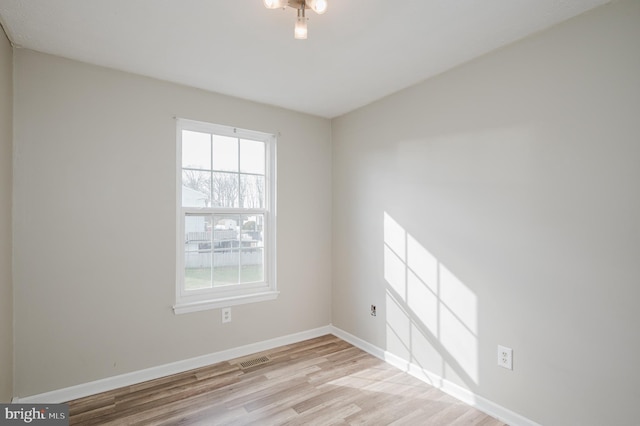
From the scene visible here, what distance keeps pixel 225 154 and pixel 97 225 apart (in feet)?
4.07

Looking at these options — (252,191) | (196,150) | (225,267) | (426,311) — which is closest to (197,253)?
(225,267)

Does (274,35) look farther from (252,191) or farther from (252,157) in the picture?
(252,191)

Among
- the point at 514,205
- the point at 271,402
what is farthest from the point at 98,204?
the point at 514,205

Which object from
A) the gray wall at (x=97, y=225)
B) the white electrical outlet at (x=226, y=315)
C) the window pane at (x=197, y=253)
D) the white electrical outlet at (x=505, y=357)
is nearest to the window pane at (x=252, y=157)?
the gray wall at (x=97, y=225)

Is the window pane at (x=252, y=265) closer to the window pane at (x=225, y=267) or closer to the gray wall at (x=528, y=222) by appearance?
the window pane at (x=225, y=267)

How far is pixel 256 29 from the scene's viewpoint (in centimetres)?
204

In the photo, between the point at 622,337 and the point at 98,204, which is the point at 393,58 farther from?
the point at 98,204

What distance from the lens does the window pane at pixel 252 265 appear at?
3287 millimetres

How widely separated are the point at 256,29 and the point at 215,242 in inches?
74.4

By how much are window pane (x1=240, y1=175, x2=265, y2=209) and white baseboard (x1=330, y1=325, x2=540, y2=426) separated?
5.76ft

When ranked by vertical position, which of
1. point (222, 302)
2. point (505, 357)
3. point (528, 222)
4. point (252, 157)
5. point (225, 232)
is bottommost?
point (505, 357)

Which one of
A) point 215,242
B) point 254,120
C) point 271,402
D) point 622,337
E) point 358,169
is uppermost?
point 254,120

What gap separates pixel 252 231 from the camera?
11.0 feet

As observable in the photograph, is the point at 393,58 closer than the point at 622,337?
No
